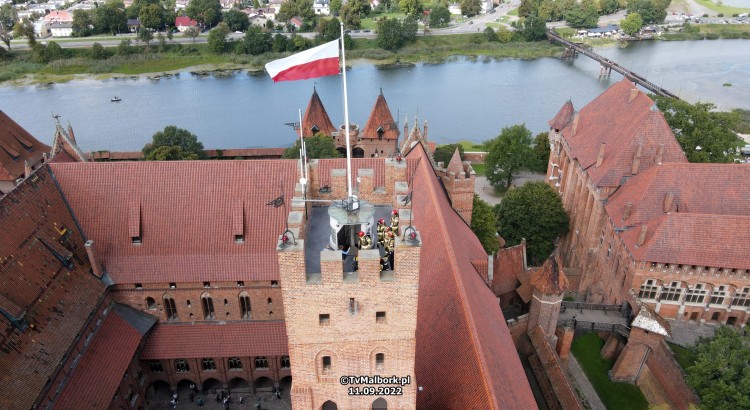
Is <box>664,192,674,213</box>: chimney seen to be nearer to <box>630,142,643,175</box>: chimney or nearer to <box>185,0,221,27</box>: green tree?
<box>630,142,643,175</box>: chimney

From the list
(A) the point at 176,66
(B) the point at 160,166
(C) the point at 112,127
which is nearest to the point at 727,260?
(B) the point at 160,166

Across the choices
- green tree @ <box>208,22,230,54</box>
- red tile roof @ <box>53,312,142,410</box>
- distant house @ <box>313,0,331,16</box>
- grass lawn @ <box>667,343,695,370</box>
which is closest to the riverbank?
green tree @ <box>208,22,230,54</box>

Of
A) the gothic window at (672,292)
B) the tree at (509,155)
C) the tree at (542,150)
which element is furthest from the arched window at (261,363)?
the tree at (542,150)

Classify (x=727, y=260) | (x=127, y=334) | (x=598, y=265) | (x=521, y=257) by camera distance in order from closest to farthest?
(x=127, y=334)
(x=727, y=260)
(x=521, y=257)
(x=598, y=265)

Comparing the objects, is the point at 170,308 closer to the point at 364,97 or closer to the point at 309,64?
the point at 309,64

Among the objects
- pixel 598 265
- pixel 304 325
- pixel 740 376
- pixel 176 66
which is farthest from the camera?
pixel 176 66

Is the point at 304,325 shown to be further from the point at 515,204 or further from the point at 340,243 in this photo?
the point at 515,204

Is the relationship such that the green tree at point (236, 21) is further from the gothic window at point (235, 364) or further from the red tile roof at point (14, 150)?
the gothic window at point (235, 364)
